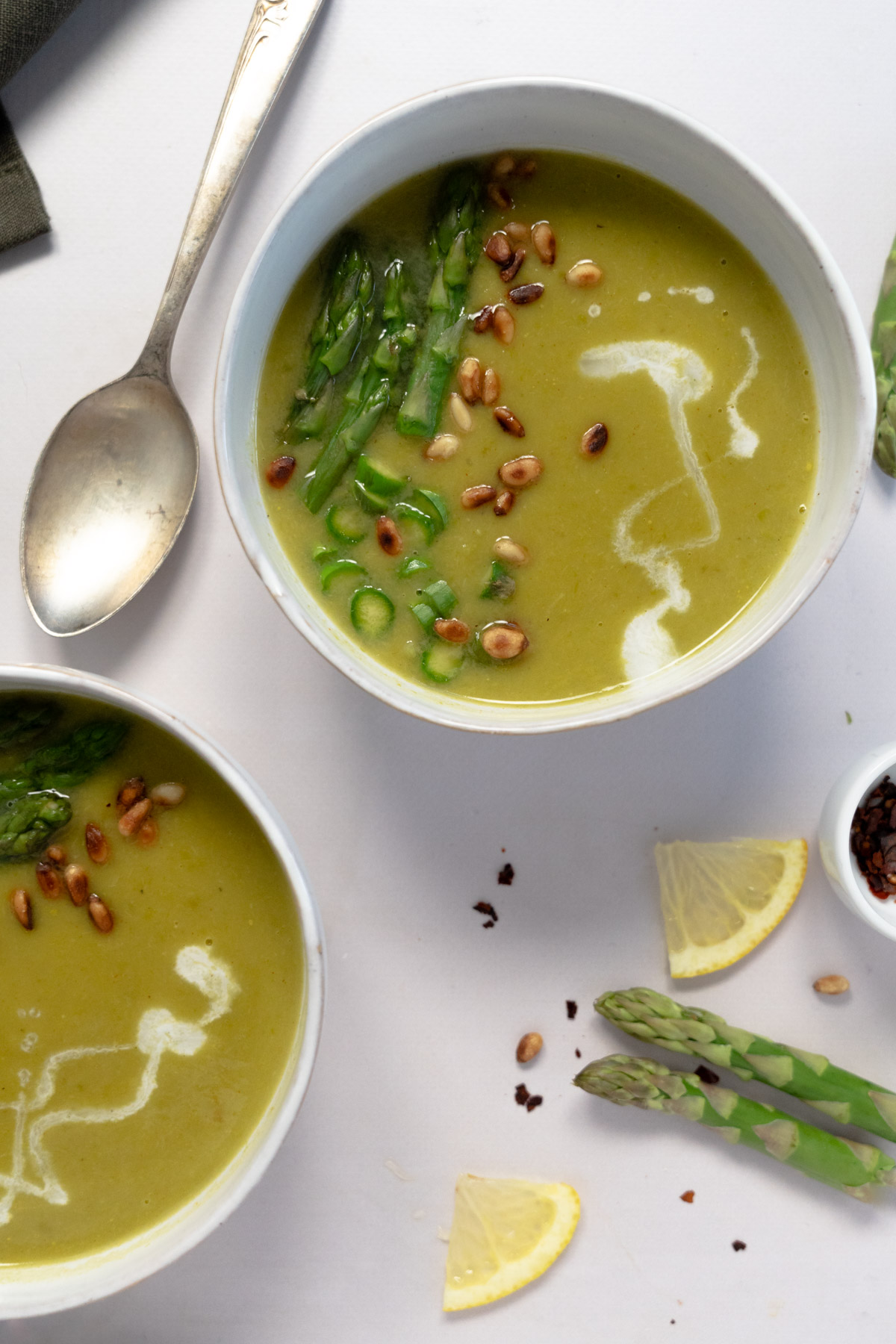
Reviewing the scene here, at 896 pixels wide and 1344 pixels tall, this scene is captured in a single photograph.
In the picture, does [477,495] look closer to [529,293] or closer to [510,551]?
[510,551]

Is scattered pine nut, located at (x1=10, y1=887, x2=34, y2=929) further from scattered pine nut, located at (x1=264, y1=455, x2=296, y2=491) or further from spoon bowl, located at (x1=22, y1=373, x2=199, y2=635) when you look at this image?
scattered pine nut, located at (x1=264, y1=455, x2=296, y2=491)

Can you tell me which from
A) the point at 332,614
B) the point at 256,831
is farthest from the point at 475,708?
the point at 256,831

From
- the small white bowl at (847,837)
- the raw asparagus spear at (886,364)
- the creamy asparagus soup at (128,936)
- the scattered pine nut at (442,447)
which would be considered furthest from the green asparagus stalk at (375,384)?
the small white bowl at (847,837)

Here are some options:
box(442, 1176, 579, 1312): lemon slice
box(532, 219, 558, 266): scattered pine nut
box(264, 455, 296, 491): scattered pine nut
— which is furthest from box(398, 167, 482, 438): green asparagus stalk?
box(442, 1176, 579, 1312): lemon slice

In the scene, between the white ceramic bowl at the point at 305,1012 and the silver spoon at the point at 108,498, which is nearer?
the white ceramic bowl at the point at 305,1012

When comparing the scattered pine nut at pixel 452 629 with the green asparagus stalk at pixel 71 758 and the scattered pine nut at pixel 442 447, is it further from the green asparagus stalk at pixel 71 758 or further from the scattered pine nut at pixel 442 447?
the green asparagus stalk at pixel 71 758

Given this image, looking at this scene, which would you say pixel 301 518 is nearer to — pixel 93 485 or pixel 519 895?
pixel 93 485

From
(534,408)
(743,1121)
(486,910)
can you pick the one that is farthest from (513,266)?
(743,1121)
